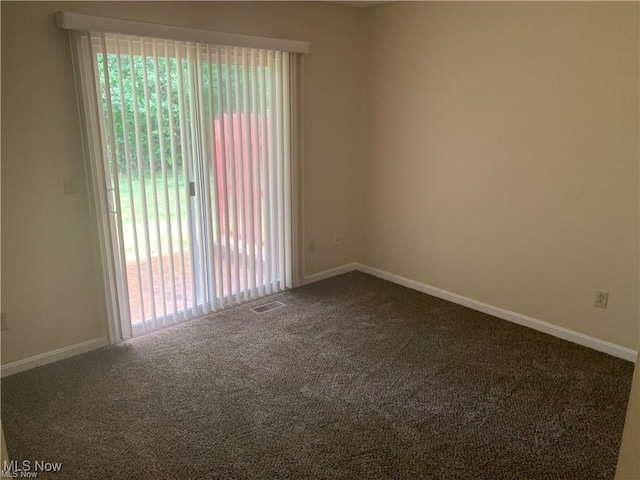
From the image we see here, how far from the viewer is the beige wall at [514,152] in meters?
2.96

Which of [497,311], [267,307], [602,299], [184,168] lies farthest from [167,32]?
[602,299]

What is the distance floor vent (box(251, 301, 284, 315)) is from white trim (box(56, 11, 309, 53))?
2032 mm

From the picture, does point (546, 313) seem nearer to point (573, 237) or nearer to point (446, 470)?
point (573, 237)

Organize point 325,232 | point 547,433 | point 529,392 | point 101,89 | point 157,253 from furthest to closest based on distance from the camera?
point 325,232 → point 157,253 → point 101,89 → point 529,392 → point 547,433

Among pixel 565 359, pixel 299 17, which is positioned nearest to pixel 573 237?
pixel 565 359

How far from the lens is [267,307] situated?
3900 millimetres

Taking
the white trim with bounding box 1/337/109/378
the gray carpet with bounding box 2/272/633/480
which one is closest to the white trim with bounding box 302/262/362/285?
the gray carpet with bounding box 2/272/633/480

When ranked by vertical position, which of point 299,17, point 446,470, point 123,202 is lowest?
point 446,470

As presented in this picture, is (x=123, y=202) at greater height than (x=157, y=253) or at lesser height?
greater

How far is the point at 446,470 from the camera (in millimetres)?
2111

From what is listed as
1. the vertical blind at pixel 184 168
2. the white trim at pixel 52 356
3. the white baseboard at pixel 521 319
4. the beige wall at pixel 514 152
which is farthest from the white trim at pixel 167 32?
the white baseboard at pixel 521 319

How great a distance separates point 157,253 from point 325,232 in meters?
1.68

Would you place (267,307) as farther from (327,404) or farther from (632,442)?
(632,442)

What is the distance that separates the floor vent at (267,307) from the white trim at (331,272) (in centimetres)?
51
